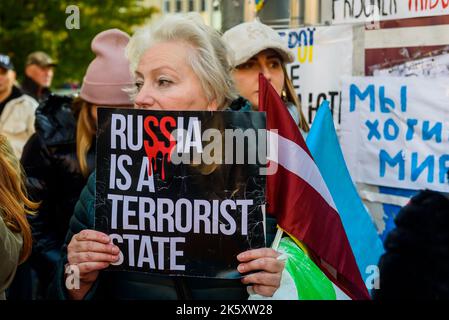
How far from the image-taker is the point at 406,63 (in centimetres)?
389

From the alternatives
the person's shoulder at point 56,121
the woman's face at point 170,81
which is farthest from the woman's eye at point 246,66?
the woman's face at point 170,81

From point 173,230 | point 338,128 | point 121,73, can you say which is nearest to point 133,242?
point 173,230

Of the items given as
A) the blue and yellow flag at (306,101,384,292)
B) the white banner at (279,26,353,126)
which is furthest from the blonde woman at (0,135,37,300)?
the white banner at (279,26,353,126)

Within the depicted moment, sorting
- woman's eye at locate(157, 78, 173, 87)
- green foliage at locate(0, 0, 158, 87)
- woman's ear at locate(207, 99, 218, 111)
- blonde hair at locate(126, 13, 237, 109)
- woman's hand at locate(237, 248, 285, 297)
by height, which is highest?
green foliage at locate(0, 0, 158, 87)

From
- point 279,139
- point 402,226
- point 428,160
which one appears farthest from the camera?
point 428,160

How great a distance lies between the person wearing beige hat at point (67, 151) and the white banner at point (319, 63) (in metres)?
1.07

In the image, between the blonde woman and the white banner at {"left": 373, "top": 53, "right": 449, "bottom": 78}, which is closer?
the blonde woman

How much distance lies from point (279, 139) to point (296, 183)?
0.14 m

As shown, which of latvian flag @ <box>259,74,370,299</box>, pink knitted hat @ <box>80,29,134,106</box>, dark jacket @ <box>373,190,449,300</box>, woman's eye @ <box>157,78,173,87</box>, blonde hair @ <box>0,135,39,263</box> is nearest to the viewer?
dark jacket @ <box>373,190,449,300</box>

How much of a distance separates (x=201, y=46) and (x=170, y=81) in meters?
0.15

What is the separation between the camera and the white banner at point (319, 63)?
4.40 m

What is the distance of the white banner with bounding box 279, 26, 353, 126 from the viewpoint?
14.4 feet

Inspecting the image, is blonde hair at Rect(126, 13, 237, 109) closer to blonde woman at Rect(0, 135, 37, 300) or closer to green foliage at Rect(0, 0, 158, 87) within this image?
blonde woman at Rect(0, 135, 37, 300)

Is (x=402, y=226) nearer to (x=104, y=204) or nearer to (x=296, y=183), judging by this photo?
(x=296, y=183)
